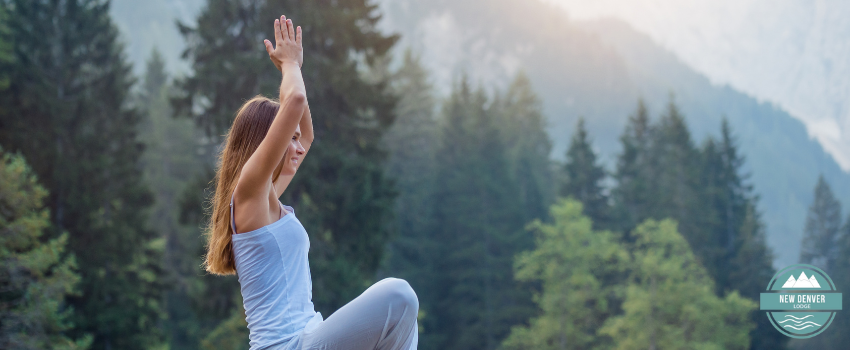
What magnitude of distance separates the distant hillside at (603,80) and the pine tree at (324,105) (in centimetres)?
4614

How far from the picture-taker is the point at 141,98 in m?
35.5

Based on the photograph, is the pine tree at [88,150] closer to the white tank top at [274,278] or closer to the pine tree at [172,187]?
the pine tree at [172,187]

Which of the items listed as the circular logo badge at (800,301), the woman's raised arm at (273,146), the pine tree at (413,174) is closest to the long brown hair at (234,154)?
the woman's raised arm at (273,146)

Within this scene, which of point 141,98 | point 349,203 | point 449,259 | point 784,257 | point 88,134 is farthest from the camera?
point 784,257

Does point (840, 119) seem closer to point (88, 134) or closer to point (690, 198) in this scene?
point (690, 198)

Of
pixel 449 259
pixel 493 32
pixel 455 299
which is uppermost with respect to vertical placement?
pixel 493 32

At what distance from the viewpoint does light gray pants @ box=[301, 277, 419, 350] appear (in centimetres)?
206

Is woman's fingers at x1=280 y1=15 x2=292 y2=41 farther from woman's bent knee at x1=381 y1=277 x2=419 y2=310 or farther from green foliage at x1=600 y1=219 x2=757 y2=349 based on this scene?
green foliage at x1=600 y1=219 x2=757 y2=349

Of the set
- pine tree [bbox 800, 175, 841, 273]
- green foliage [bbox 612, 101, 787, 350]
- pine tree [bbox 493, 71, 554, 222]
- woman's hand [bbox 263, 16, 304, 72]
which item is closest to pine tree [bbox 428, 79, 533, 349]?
pine tree [bbox 493, 71, 554, 222]

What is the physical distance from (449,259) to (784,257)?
173ft

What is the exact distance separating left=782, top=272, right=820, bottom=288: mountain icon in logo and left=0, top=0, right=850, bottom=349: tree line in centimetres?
842

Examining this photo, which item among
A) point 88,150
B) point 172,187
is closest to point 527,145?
point 172,187

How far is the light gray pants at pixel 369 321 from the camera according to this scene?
2059mm

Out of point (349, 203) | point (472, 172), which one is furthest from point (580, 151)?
point (349, 203)
